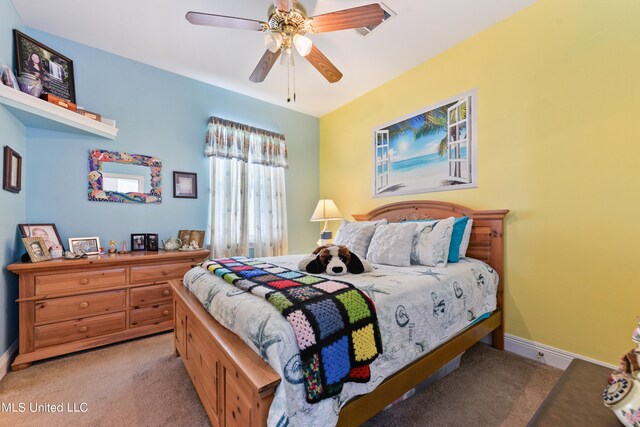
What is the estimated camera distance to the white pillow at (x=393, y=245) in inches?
83.8

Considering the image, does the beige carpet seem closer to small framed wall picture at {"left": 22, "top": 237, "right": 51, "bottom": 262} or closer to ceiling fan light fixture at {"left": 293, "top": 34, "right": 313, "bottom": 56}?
small framed wall picture at {"left": 22, "top": 237, "right": 51, "bottom": 262}

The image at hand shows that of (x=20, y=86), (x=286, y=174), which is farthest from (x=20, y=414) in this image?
(x=286, y=174)

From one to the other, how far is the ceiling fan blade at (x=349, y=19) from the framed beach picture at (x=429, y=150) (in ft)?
4.34

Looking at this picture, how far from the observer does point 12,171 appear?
204cm

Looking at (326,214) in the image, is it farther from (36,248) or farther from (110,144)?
(36,248)

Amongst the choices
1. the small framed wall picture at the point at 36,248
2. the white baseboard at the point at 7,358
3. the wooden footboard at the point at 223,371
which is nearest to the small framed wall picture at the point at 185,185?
the small framed wall picture at the point at 36,248

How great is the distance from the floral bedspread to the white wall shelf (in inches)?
67.5

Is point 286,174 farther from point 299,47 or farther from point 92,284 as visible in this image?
point 92,284

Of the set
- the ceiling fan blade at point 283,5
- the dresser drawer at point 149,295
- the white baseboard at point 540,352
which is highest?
the ceiling fan blade at point 283,5

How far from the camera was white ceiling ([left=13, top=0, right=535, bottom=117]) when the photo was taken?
81.9 inches

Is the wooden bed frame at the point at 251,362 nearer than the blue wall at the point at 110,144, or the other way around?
the wooden bed frame at the point at 251,362

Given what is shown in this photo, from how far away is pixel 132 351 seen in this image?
2215 millimetres

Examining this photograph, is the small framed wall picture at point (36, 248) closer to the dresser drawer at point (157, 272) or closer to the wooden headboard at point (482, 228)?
the dresser drawer at point (157, 272)

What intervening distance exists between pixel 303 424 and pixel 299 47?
214 centimetres
